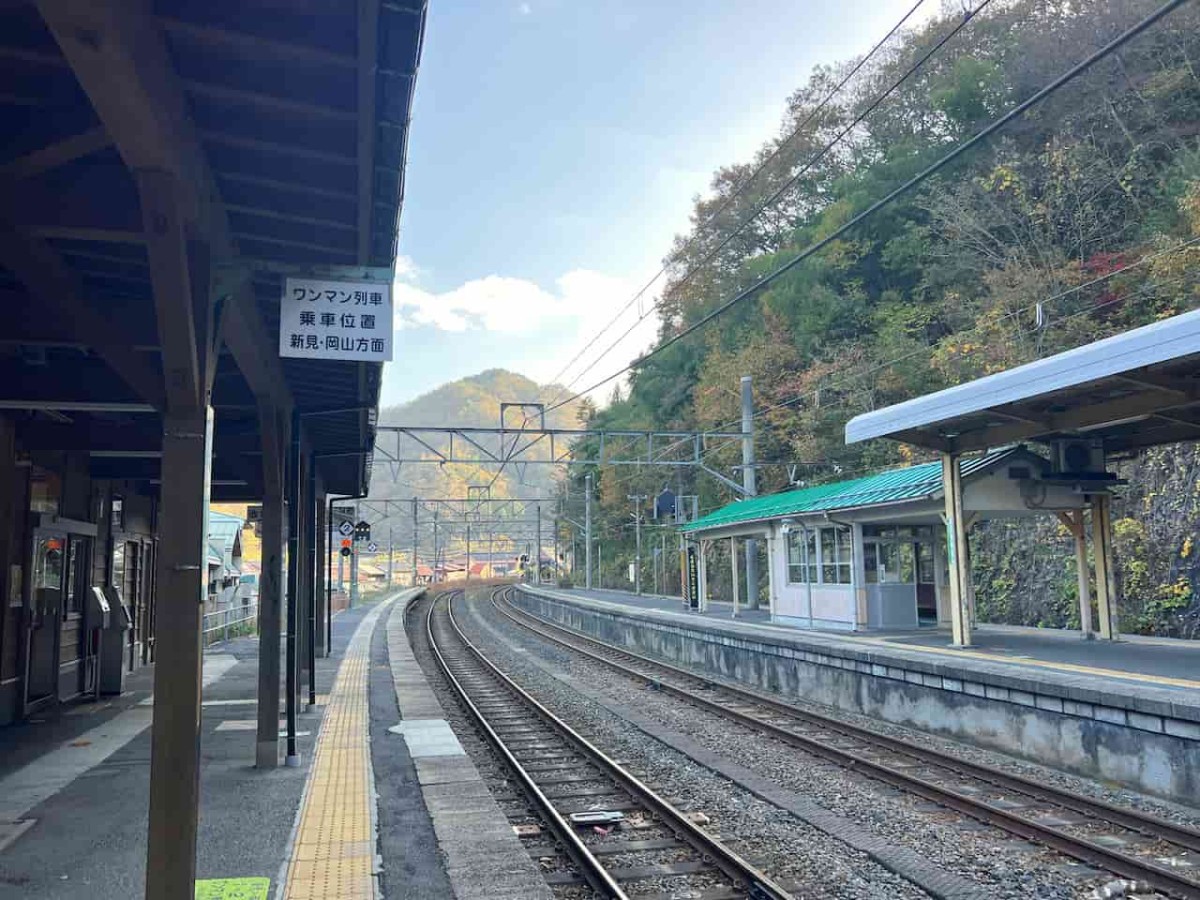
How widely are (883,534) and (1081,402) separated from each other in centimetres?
543

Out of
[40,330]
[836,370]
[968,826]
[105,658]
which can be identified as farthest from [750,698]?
[836,370]

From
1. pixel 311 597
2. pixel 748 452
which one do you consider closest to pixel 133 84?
pixel 311 597

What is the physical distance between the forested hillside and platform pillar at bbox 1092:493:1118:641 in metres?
3.16

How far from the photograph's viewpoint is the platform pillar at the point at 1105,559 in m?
13.2

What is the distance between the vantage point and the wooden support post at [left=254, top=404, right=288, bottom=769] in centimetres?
810

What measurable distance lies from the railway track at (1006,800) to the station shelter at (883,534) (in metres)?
4.19

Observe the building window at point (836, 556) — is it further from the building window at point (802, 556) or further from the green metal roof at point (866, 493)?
the green metal roof at point (866, 493)

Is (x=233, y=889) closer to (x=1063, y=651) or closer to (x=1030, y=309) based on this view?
(x=1063, y=651)

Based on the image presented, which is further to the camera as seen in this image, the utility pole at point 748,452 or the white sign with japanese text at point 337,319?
the utility pole at point 748,452

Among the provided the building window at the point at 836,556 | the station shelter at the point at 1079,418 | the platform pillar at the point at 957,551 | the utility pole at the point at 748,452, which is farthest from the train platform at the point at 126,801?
the utility pole at the point at 748,452

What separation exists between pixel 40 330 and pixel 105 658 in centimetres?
799

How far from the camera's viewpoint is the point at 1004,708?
949 centimetres

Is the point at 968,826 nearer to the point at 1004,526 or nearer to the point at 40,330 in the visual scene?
the point at 40,330

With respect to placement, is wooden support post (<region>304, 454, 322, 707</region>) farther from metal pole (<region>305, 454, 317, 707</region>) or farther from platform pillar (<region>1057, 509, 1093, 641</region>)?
platform pillar (<region>1057, 509, 1093, 641</region>)
